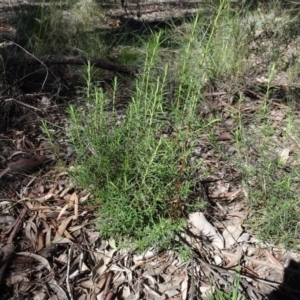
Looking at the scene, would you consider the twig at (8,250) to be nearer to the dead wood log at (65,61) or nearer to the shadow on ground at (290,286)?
the shadow on ground at (290,286)

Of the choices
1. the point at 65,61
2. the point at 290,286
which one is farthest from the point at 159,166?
the point at 65,61

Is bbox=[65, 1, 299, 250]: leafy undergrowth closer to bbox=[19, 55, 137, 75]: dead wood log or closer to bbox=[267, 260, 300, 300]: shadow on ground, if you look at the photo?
bbox=[267, 260, 300, 300]: shadow on ground

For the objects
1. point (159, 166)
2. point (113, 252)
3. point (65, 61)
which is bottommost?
point (113, 252)

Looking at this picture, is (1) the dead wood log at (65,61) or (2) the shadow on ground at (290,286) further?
(1) the dead wood log at (65,61)

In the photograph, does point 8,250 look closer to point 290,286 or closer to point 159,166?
point 159,166

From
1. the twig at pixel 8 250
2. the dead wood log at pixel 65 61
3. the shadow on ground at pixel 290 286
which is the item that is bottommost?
the twig at pixel 8 250

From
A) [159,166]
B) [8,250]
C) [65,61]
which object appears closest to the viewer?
[159,166]

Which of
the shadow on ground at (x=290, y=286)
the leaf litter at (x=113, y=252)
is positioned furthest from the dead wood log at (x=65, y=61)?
the shadow on ground at (x=290, y=286)

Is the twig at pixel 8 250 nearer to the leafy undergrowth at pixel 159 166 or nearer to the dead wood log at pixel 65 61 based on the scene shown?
the leafy undergrowth at pixel 159 166

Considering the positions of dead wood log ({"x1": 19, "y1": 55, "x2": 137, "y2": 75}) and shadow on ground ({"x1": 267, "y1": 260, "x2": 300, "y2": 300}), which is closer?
shadow on ground ({"x1": 267, "y1": 260, "x2": 300, "y2": 300})

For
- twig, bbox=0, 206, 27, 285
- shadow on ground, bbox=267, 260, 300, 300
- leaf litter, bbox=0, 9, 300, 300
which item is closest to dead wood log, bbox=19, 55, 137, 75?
leaf litter, bbox=0, 9, 300, 300

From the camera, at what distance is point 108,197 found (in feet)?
7.30

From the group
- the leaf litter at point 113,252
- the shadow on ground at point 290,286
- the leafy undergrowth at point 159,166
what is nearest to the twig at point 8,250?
the leaf litter at point 113,252

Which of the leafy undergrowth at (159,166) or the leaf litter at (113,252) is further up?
the leafy undergrowth at (159,166)
